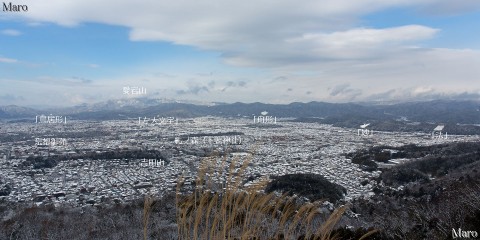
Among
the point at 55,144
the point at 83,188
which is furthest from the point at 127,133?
the point at 83,188

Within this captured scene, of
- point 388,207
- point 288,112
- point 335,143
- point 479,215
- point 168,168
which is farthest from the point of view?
point 288,112

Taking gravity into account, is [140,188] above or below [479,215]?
below

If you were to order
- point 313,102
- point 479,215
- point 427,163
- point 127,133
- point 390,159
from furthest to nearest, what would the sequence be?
point 313,102 → point 127,133 → point 390,159 → point 427,163 → point 479,215

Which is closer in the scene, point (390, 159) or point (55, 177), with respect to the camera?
point (55, 177)

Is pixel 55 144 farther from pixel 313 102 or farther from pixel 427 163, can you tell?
pixel 313 102

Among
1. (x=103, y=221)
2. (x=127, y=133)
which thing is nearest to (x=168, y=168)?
(x=103, y=221)

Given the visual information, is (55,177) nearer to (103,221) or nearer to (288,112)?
(103,221)
